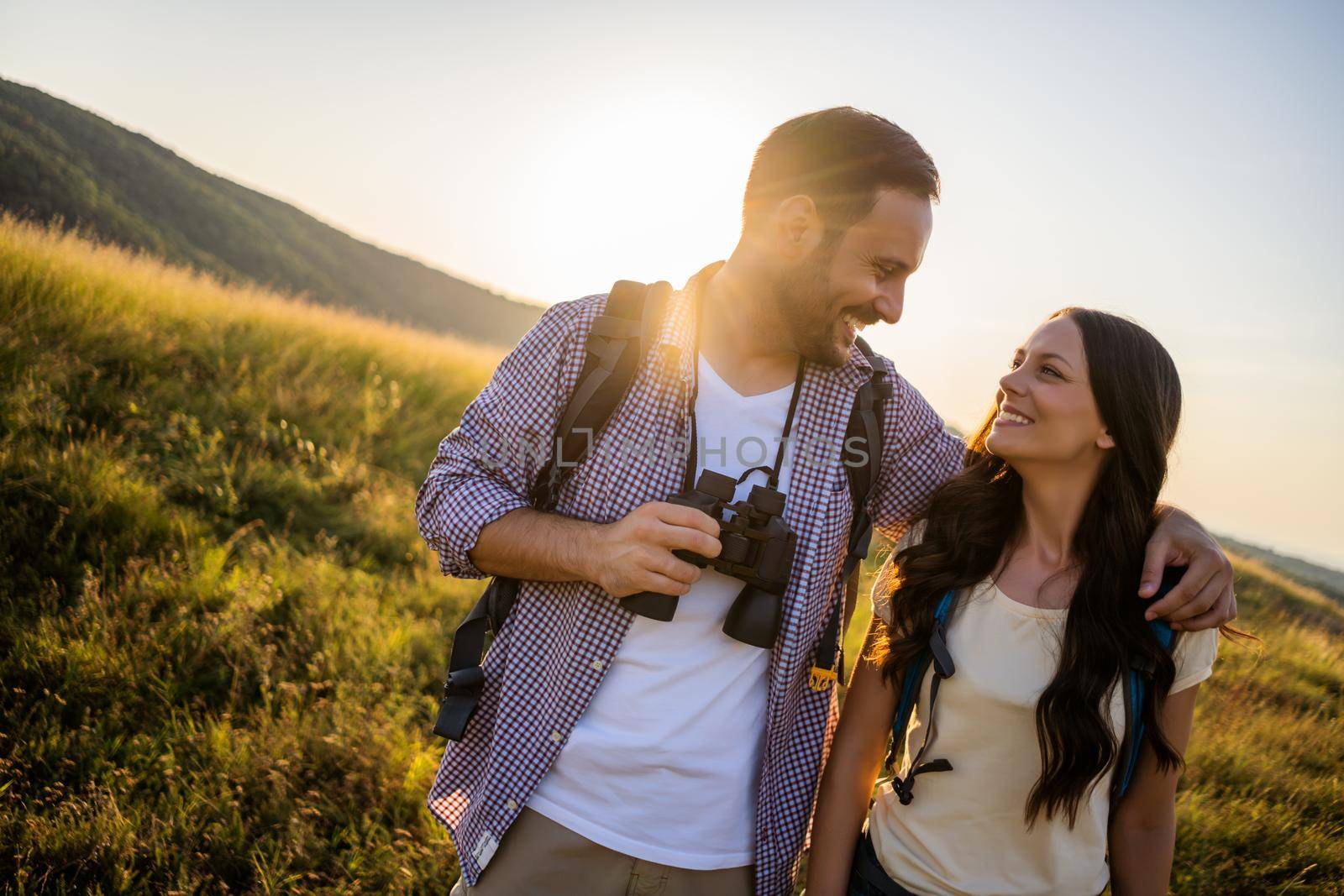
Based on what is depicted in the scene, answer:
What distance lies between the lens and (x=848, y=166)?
189 cm

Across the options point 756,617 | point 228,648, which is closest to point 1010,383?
point 756,617

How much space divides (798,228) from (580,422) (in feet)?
2.57

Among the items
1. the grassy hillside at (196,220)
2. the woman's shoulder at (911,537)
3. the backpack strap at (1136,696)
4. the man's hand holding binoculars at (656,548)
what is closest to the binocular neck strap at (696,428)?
the man's hand holding binoculars at (656,548)

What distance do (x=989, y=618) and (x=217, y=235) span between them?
46264 mm

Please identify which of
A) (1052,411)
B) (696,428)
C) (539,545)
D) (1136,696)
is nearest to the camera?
(539,545)

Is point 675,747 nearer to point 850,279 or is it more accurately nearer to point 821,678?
point 821,678

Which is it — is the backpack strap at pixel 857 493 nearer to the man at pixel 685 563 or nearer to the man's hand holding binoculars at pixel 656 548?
the man at pixel 685 563

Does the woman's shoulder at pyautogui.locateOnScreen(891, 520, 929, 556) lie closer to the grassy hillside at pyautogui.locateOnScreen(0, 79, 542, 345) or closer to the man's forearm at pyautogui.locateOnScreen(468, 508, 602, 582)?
the man's forearm at pyautogui.locateOnScreen(468, 508, 602, 582)

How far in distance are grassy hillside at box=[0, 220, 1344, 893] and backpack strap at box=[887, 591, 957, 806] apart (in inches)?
76.5

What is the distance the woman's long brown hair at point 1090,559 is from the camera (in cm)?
174

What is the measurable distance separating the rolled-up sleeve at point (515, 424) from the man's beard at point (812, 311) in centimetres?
51

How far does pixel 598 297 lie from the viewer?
1907 mm

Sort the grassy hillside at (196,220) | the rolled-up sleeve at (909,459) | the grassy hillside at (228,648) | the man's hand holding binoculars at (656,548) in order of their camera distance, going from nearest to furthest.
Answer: the man's hand holding binoculars at (656,548) < the rolled-up sleeve at (909,459) < the grassy hillside at (228,648) < the grassy hillside at (196,220)

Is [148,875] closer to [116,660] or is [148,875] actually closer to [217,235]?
[116,660]
